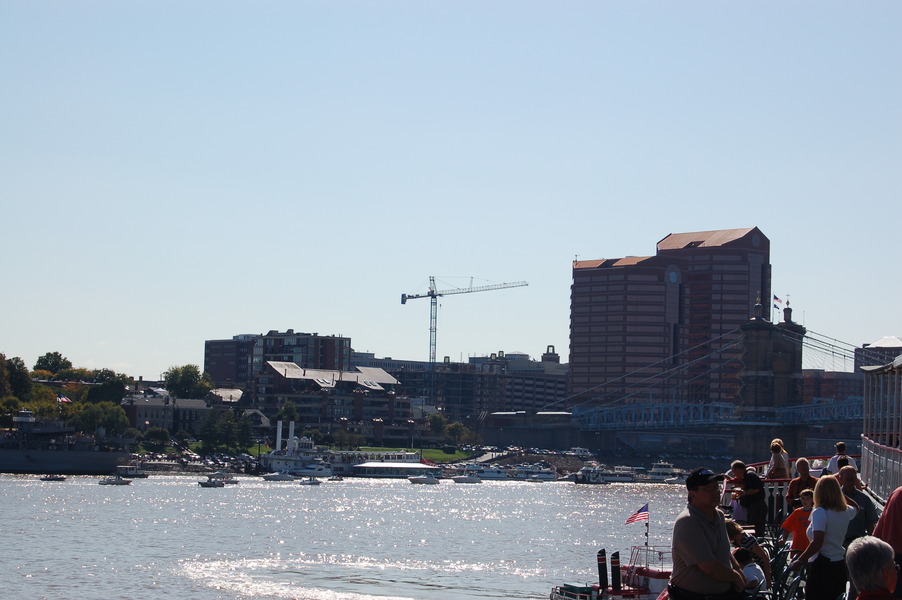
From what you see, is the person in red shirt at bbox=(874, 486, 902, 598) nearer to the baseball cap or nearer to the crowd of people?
the crowd of people

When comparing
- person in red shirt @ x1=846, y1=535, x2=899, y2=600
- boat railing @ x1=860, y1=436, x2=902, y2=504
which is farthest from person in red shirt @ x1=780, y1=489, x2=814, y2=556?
boat railing @ x1=860, y1=436, x2=902, y2=504

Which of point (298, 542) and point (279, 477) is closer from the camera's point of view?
point (298, 542)

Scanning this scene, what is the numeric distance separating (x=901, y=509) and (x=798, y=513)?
250 inches

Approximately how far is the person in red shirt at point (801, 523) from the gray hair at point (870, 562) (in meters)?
7.60

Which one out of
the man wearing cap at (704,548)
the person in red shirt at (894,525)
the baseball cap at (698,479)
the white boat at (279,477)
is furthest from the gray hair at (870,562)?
the white boat at (279,477)

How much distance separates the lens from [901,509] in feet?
52.1

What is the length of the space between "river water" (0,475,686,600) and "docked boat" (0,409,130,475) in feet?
86.0

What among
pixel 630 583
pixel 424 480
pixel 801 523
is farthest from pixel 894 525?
pixel 424 480

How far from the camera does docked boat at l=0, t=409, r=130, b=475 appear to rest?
180 meters

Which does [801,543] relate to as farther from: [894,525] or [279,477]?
[279,477]

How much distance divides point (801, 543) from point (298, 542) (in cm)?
6493

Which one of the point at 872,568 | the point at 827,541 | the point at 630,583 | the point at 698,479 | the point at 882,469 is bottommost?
the point at 630,583

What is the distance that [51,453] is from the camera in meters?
180

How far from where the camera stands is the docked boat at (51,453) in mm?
179625
